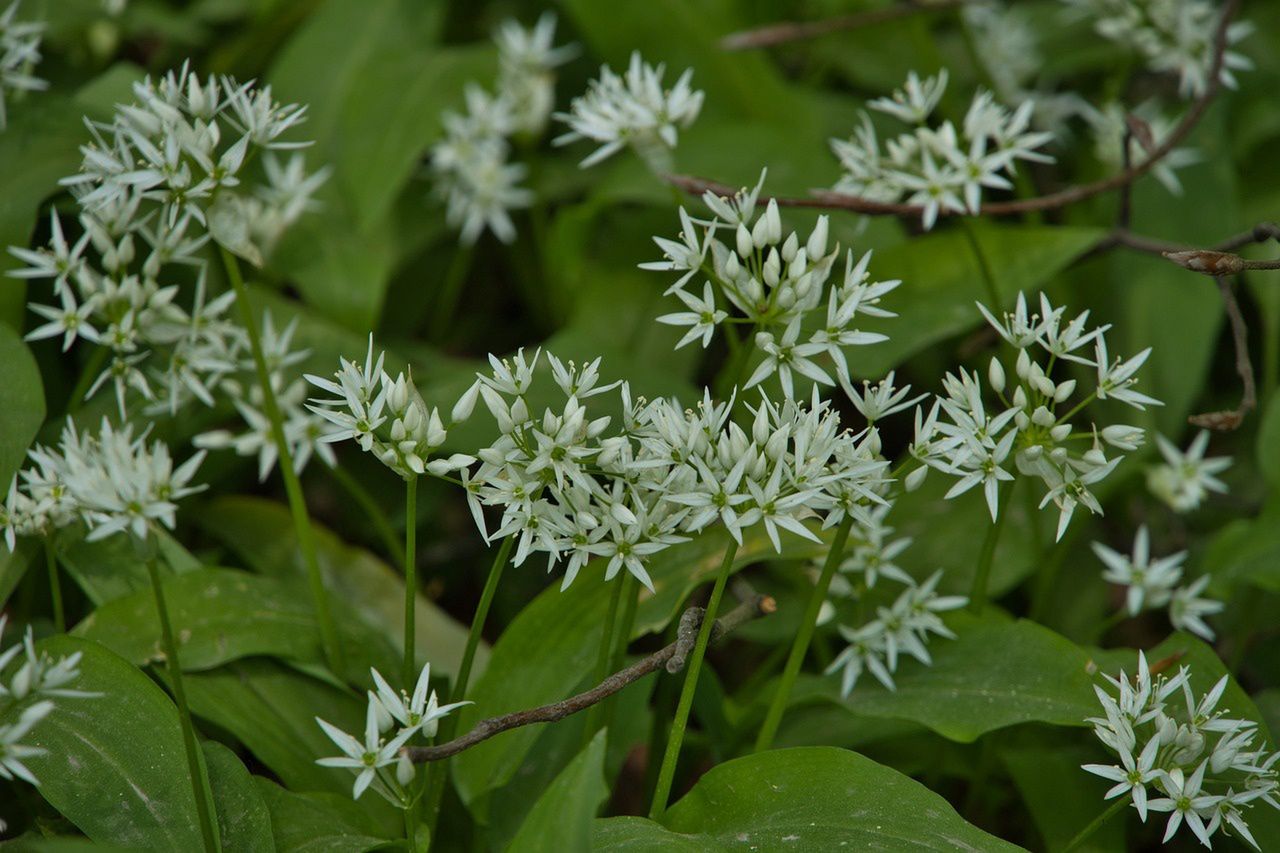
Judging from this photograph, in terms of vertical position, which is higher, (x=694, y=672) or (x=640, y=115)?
(x=640, y=115)

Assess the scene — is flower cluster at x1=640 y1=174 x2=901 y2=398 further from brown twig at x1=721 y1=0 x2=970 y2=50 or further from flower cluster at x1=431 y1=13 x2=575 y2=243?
flower cluster at x1=431 y1=13 x2=575 y2=243

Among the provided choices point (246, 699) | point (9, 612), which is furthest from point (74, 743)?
point (9, 612)

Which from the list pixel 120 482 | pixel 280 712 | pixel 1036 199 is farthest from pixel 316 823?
pixel 1036 199

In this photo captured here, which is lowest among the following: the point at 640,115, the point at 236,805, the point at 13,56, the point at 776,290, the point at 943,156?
the point at 236,805

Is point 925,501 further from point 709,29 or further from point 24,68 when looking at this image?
point 24,68

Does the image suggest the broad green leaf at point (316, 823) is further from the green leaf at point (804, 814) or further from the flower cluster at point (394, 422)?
the flower cluster at point (394, 422)

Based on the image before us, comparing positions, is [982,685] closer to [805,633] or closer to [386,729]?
[805,633]
